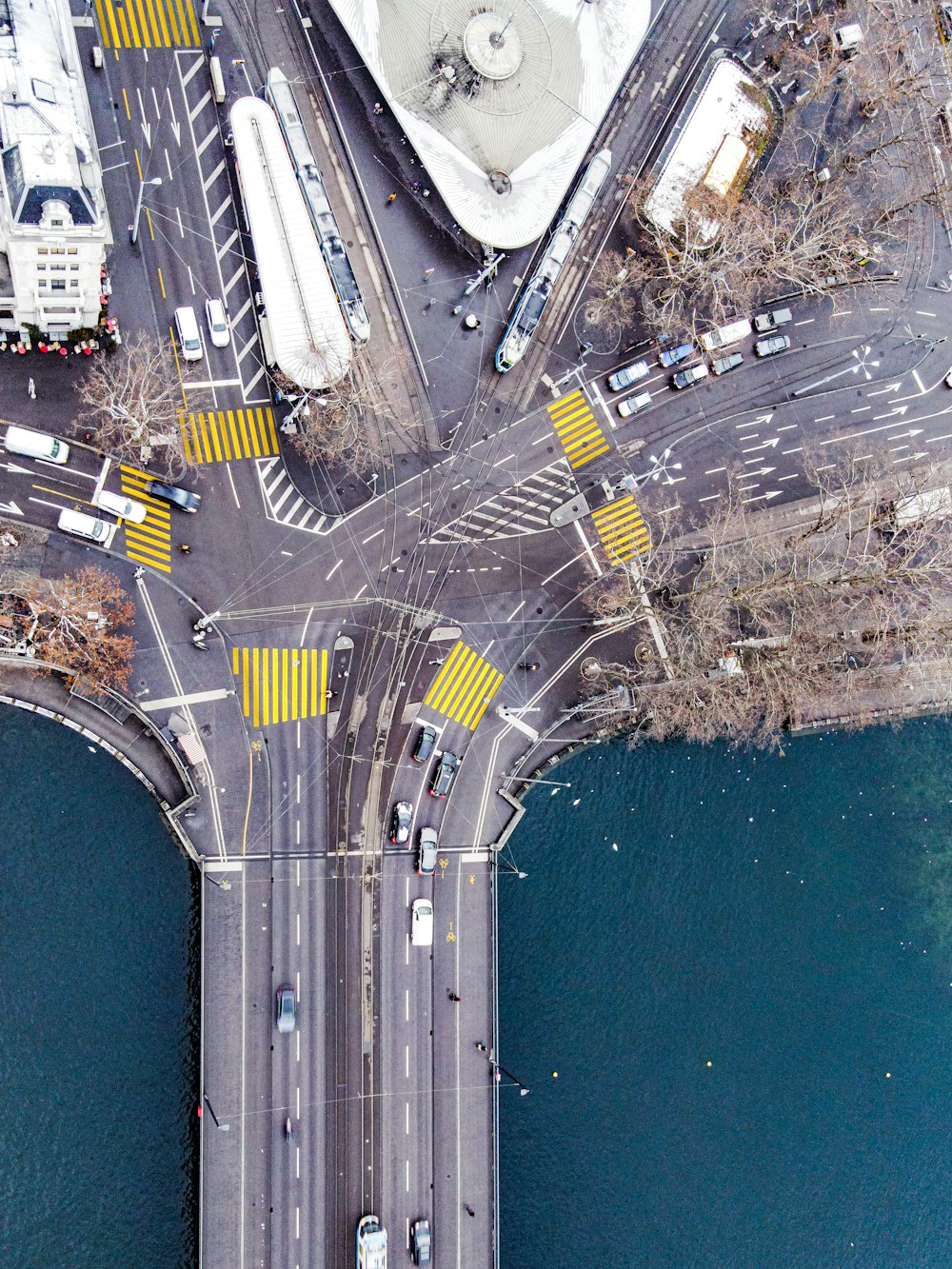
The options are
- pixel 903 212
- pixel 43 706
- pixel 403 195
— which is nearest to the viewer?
pixel 43 706

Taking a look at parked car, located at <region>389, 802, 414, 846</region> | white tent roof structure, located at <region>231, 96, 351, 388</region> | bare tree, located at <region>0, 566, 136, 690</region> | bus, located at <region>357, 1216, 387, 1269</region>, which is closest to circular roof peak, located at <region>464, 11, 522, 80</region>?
white tent roof structure, located at <region>231, 96, 351, 388</region>

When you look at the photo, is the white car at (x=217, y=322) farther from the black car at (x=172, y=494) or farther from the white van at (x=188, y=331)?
the black car at (x=172, y=494)

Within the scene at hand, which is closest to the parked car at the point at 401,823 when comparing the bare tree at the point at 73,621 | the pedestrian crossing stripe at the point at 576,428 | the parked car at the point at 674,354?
the bare tree at the point at 73,621

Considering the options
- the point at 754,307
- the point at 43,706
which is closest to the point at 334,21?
the point at 754,307

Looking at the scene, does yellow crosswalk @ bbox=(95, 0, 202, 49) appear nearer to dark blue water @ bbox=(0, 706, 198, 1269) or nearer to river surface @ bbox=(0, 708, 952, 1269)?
dark blue water @ bbox=(0, 706, 198, 1269)

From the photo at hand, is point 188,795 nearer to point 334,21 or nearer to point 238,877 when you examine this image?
point 238,877

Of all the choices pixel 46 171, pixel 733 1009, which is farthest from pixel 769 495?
pixel 46 171

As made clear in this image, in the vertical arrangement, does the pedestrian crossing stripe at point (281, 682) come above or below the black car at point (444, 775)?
above
